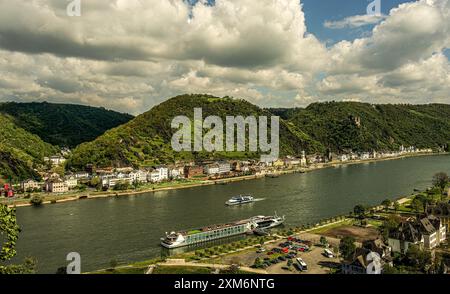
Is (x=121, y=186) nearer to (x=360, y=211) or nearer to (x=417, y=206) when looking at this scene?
(x=360, y=211)

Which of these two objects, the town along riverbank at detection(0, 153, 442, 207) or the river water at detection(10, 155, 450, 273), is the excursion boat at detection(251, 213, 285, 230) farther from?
the town along riverbank at detection(0, 153, 442, 207)

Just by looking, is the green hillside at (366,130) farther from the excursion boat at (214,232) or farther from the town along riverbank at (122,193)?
the excursion boat at (214,232)

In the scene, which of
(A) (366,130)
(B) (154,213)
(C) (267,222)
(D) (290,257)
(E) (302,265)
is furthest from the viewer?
(A) (366,130)

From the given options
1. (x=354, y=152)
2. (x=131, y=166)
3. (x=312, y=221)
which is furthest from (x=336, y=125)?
(x=312, y=221)

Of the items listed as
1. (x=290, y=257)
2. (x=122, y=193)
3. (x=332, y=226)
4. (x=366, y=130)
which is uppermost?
(x=366, y=130)

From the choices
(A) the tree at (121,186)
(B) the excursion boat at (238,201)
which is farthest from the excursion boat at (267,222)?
(A) the tree at (121,186)

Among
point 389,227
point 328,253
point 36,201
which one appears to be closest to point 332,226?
point 389,227
